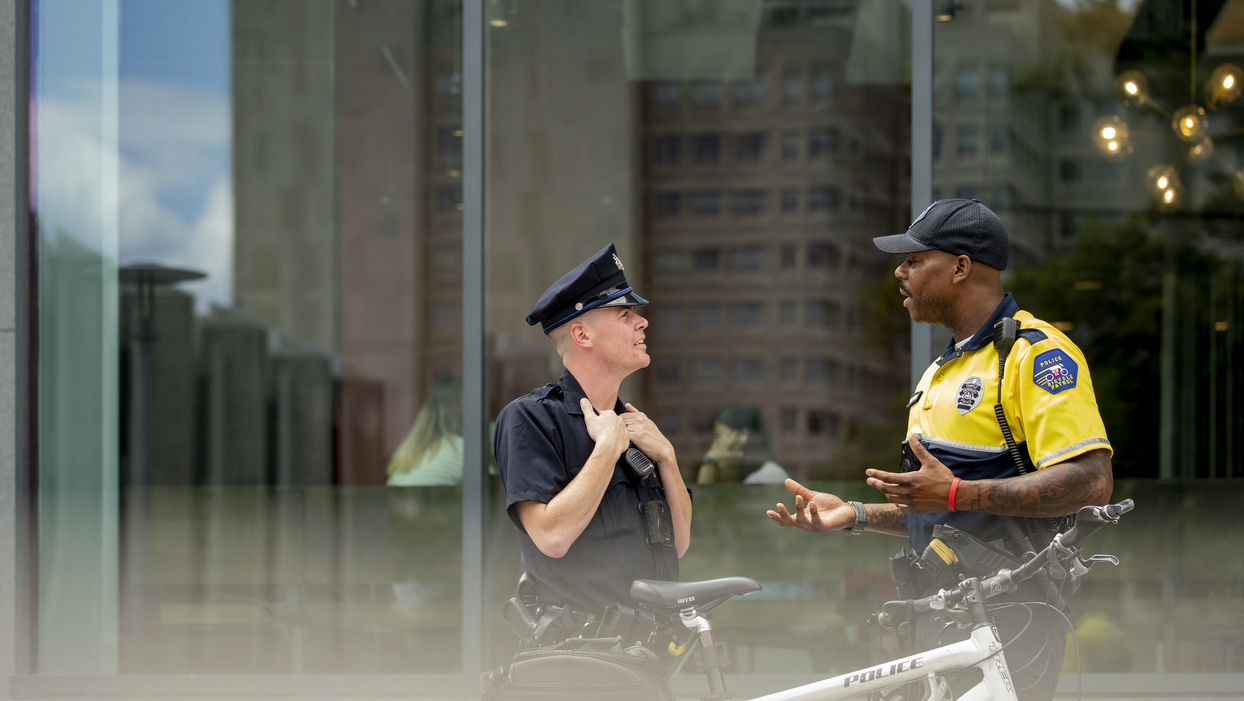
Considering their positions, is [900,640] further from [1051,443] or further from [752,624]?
[752,624]

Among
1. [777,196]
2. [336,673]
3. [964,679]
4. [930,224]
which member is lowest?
[336,673]

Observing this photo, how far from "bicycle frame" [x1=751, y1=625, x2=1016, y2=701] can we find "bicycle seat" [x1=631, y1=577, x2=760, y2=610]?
0.86 feet

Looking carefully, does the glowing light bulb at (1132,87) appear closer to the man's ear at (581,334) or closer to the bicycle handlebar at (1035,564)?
the bicycle handlebar at (1035,564)

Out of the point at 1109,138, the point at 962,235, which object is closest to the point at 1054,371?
the point at 962,235

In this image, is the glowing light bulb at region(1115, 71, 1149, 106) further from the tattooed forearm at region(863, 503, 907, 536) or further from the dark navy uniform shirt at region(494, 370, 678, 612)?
the dark navy uniform shirt at region(494, 370, 678, 612)

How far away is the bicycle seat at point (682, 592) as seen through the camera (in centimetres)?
226

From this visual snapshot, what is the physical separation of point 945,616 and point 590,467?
778 mm

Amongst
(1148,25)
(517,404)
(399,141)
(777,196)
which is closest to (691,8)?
(777,196)

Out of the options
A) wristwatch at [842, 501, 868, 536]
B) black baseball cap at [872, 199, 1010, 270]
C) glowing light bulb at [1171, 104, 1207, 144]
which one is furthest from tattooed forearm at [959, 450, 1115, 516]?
glowing light bulb at [1171, 104, 1207, 144]

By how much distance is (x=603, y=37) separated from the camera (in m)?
6.73

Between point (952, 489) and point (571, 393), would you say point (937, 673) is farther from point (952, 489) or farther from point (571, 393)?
point (571, 393)

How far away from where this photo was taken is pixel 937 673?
235 centimetres

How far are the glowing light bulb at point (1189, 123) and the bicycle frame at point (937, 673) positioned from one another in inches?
217

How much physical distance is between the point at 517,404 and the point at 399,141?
4.26m
